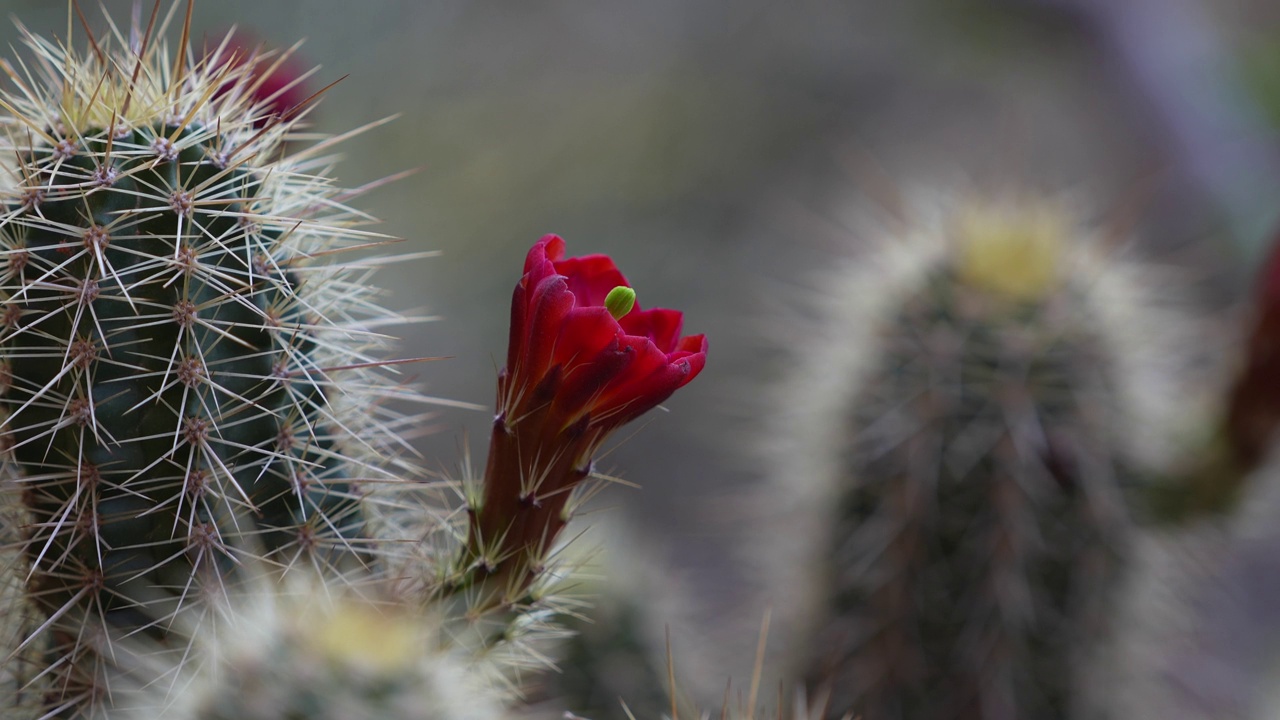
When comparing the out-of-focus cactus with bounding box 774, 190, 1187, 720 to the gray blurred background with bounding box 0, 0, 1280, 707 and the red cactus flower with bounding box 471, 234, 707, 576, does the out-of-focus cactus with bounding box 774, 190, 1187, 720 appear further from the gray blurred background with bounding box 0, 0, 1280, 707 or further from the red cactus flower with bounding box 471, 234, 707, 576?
the gray blurred background with bounding box 0, 0, 1280, 707

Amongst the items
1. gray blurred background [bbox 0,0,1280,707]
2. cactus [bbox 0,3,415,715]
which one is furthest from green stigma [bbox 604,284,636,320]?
gray blurred background [bbox 0,0,1280,707]

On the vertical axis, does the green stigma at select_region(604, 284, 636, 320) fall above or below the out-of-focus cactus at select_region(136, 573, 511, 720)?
above

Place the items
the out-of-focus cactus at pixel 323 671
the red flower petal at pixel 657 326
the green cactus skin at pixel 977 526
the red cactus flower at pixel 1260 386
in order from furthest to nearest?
the red cactus flower at pixel 1260 386, the green cactus skin at pixel 977 526, the red flower petal at pixel 657 326, the out-of-focus cactus at pixel 323 671

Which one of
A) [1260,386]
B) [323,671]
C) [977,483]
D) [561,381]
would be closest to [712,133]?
[1260,386]

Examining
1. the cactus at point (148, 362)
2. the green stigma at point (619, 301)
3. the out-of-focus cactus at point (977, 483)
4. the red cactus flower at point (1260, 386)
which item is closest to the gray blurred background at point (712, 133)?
the red cactus flower at point (1260, 386)

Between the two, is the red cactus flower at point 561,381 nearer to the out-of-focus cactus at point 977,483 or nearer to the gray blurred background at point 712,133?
the out-of-focus cactus at point 977,483

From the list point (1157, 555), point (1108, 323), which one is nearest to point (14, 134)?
point (1108, 323)

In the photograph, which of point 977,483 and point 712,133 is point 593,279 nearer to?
point 977,483
